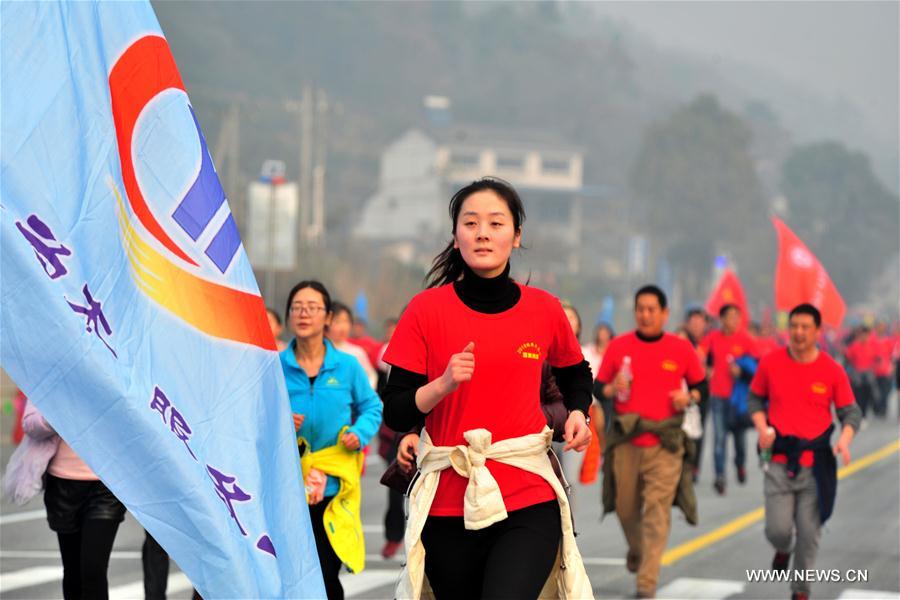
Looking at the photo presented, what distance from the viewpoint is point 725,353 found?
58.5 ft

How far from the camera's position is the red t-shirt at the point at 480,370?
4.84 metres

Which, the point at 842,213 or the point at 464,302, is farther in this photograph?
the point at 842,213

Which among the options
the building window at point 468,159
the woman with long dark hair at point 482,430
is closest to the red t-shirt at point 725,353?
the woman with long dark hair at point 482,430

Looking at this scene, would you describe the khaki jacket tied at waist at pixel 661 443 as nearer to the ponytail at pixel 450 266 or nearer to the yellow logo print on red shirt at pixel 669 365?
the yellow logo print on red shirt at pixel 669 365

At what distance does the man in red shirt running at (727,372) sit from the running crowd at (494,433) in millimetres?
5002

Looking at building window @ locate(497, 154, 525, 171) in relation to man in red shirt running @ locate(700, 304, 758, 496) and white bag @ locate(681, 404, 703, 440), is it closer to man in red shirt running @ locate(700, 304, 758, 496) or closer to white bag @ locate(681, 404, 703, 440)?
man in red shirt running @ locate(700, 304, 758, 496)

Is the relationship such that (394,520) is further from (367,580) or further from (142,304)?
(142,304)

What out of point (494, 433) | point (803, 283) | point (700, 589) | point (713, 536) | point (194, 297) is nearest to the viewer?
point (194, 297)

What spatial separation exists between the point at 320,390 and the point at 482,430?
2773 mm

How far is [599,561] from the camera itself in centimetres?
1139

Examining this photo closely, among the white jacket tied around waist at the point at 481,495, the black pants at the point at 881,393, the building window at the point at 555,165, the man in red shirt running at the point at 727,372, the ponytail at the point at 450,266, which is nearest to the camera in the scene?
the white jacket tied around waist at the point at 481,495

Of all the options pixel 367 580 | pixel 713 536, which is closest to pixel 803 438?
pixel 367 580

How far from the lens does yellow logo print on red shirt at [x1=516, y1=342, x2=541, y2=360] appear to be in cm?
489

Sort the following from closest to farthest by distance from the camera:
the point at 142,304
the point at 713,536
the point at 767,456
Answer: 1. the point at 142,304
2. the point at 767,456
3. the point at 713,536
